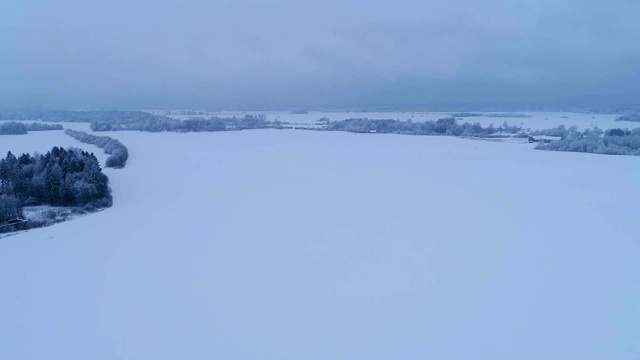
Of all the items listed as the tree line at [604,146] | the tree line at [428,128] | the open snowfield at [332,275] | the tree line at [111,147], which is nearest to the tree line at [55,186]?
the open snowfield at [332,275]

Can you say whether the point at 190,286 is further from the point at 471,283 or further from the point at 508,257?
the point at 508,257

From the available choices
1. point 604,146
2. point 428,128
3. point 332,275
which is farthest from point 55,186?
point 428,128

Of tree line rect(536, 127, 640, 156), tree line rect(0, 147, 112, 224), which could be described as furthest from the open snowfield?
tree line rect(536, 127, 640, 156)

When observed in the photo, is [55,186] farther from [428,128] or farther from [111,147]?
A: [428,128]

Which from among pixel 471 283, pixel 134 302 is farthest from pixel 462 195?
pixel 134 302

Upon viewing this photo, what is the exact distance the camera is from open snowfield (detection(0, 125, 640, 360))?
5.10 meters

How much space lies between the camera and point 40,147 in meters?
22.6

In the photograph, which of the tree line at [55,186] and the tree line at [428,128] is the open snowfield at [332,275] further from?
the tree line at [428,128]

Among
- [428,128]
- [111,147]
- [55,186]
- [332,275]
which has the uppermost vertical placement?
[428,128]

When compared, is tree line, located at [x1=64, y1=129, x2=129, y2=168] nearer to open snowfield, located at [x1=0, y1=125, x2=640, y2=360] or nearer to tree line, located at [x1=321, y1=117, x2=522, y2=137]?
open snowfield, located at [x1=0, y1=125, x2=640, y2=360]

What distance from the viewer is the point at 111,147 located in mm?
21672

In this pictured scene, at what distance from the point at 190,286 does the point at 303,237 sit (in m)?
2.61

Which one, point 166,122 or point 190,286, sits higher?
point 166,122

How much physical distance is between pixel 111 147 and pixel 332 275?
716 inches
